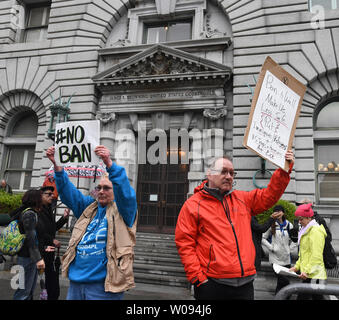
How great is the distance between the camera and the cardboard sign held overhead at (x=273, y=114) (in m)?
3.39

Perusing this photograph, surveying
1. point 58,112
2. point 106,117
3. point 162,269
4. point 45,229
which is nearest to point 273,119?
point 45,229

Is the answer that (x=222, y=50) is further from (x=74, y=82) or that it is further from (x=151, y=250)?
(x=151, y=250)

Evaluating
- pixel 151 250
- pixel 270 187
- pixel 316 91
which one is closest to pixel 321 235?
pixel 270 187

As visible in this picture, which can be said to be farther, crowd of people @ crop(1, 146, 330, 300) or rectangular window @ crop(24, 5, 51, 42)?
rectangular window @ crop(24, 5, 51, 42)

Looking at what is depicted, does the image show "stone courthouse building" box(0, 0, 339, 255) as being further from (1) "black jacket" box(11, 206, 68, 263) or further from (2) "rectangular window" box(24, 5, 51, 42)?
(1) "black jacket" box(11, 206, 68, 263)

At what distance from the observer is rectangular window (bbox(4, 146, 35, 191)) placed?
14.3 metres

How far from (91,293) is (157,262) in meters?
6.31

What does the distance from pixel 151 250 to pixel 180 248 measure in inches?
267

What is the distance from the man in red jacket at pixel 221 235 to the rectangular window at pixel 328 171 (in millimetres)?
8483

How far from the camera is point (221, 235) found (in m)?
2.98

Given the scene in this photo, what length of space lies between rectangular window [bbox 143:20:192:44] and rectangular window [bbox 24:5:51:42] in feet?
18.5

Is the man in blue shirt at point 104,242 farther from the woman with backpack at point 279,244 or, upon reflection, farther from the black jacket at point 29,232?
the woman with backpack at point 279,244

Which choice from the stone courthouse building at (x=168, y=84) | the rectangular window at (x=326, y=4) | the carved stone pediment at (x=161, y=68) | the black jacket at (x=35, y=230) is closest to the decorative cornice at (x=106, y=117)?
the stone courthouse building at (x=168, y=84)

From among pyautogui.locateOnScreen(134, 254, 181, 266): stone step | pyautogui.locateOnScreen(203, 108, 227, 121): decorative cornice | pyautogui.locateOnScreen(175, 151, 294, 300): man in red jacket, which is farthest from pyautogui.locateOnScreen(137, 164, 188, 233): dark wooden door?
pyautogui.locateOnScreen(175, 151, 294, 300): man in red jacket
